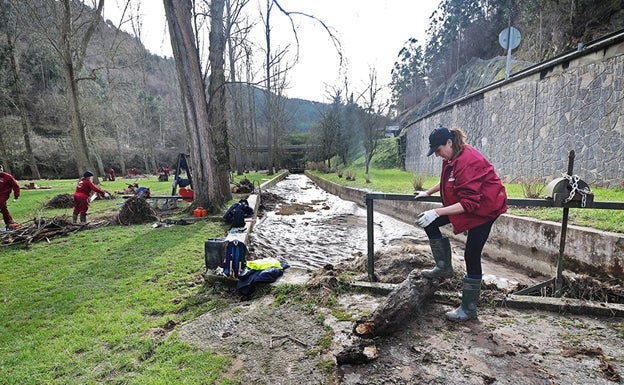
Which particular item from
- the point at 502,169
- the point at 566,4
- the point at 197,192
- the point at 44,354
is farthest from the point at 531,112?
the point at 566,4

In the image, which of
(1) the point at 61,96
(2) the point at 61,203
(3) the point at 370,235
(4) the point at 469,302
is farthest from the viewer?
(1) the point at 61,96

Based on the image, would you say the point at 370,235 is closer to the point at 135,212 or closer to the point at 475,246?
the point at 475,246

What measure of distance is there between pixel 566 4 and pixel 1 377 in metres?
29.1

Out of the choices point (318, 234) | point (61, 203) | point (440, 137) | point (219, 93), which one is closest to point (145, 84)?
point (61, 203)

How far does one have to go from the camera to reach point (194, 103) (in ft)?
25.2

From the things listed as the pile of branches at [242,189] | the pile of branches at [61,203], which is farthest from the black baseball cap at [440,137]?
the pile of branches at [61,203]

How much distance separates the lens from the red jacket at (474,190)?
2346mm


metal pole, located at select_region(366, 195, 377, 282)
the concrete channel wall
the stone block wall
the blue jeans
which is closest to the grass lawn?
metal pole, located at select_region(366, 195, 377, 282)

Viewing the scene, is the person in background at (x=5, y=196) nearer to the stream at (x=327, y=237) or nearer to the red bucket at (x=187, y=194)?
the red bucket at (x=187, y=194)

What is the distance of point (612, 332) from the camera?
7.82 feet

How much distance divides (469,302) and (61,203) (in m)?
13.5

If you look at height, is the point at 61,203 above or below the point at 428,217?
below

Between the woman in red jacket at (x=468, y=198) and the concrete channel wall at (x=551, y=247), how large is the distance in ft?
9.79

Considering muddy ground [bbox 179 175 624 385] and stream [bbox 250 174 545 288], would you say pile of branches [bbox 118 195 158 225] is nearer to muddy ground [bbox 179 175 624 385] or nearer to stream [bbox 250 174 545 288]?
stream [bbox 250 174 545 288]
